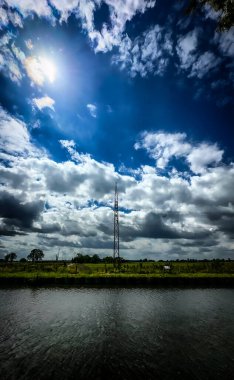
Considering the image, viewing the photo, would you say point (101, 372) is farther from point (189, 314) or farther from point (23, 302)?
point (23, 302)

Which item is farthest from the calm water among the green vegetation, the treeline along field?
the treeline along field

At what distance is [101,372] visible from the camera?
45.5 ft

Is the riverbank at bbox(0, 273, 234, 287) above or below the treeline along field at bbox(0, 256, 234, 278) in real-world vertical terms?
below

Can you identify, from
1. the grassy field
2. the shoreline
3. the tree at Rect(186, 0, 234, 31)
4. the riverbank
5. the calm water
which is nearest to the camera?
the tree at Rect(186, 0, 234, 31)

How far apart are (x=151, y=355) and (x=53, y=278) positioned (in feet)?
153

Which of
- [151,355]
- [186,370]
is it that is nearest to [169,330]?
[151,355]

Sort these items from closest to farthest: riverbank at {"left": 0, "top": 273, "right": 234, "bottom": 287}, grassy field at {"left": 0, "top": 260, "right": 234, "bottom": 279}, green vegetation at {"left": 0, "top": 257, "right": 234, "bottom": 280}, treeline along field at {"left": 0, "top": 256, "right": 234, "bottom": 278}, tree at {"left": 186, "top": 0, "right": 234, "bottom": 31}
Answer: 1. tree at {"left": 186, "top": 0, "right": 234, "bottom": 31}
2. riverbank at {"left": 0, "top": 273, "right": 234, "bottom": 287}
3. green vegetation at {"left": 0, "top": 257, "right": 234, "bottom": 280}
4. grassy field at {"left": 0, "top": 260, "right": 234, "bottom": 279}
5. treeline along field at {"left": 0, "top": 256, "right": 234, "bottom": 278}

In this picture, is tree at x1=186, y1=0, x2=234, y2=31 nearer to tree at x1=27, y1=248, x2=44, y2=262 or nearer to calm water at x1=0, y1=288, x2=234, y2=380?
calm water at x1=0, y1=288, x2=234, y2=380

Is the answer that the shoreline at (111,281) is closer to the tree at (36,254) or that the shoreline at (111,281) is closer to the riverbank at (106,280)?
the riverbank at (106,280)

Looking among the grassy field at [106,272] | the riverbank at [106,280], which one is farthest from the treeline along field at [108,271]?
the riverbank at [106,280]

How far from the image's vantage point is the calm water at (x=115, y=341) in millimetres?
14031

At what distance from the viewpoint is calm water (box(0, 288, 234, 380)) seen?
46.0 ft

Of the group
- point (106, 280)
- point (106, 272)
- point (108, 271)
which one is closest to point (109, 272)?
point (106, 272)

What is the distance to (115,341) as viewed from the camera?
18984 mm
